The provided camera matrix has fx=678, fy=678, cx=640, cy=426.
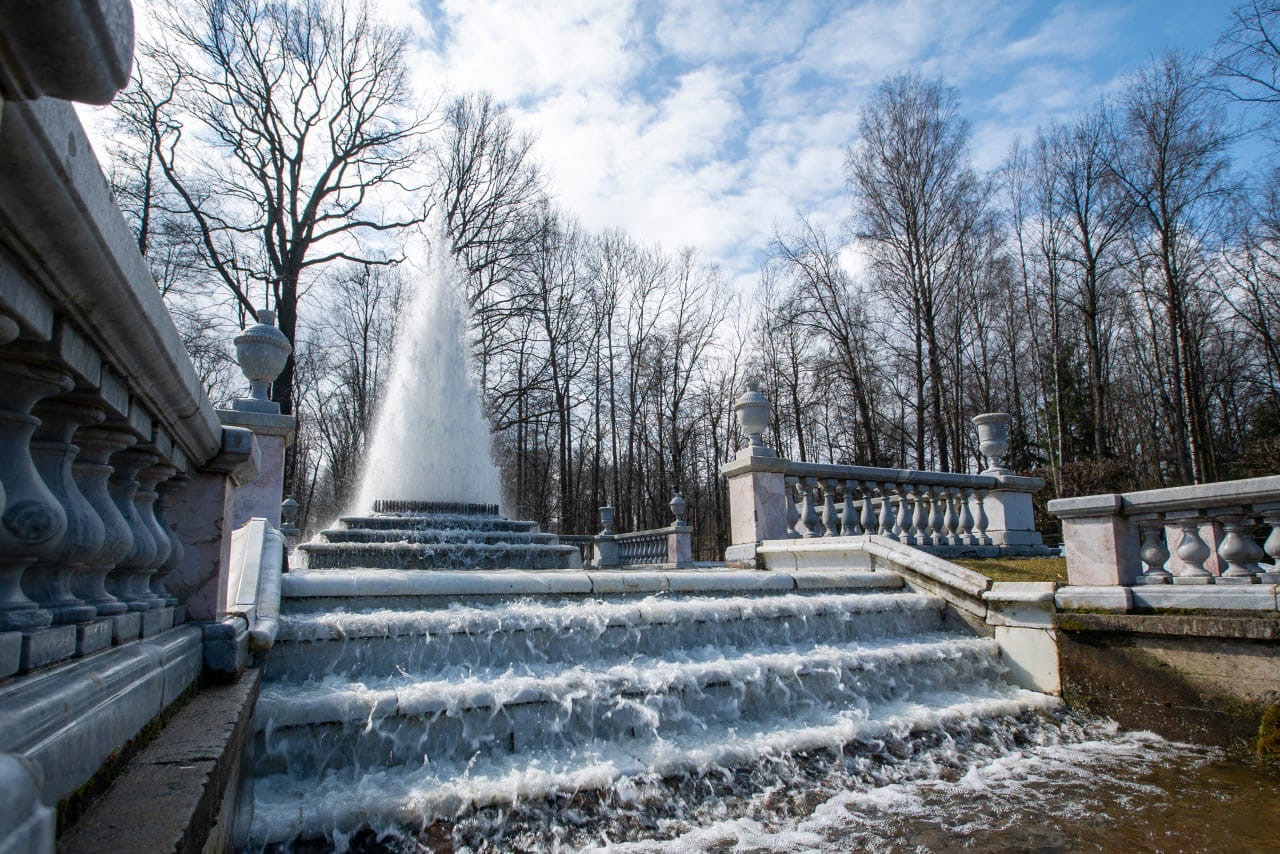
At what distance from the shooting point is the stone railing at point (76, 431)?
36.6 inches

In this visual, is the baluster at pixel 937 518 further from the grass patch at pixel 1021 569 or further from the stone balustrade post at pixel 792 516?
the stone balustrade post at pixel 792 516

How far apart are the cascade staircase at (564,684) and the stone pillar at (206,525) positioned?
59 cm

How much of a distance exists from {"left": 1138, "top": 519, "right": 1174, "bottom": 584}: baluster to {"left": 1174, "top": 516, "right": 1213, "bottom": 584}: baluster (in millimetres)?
105

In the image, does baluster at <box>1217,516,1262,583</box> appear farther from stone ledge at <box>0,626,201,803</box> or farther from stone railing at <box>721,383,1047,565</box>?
stone ledge at <box>0,626,201,803</box>

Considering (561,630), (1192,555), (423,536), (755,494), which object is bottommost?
(561,630)

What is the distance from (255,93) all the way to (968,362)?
22399 mm

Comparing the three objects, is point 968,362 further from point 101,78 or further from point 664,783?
point 101,78

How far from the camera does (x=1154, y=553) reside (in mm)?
5090

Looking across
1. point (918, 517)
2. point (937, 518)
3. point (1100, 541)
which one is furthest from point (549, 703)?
point (937, 518)

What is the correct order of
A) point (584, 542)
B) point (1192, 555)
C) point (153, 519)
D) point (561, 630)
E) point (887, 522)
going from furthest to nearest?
point (584, 542)
point (887, 522)
point (1192, 555)
point (561, 630)
point (153, 519)

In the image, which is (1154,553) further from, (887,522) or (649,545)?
(649,545)

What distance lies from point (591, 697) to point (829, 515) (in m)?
6.09

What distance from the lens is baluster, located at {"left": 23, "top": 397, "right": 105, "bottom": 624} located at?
154 centimetres

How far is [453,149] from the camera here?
22625 millimetres
